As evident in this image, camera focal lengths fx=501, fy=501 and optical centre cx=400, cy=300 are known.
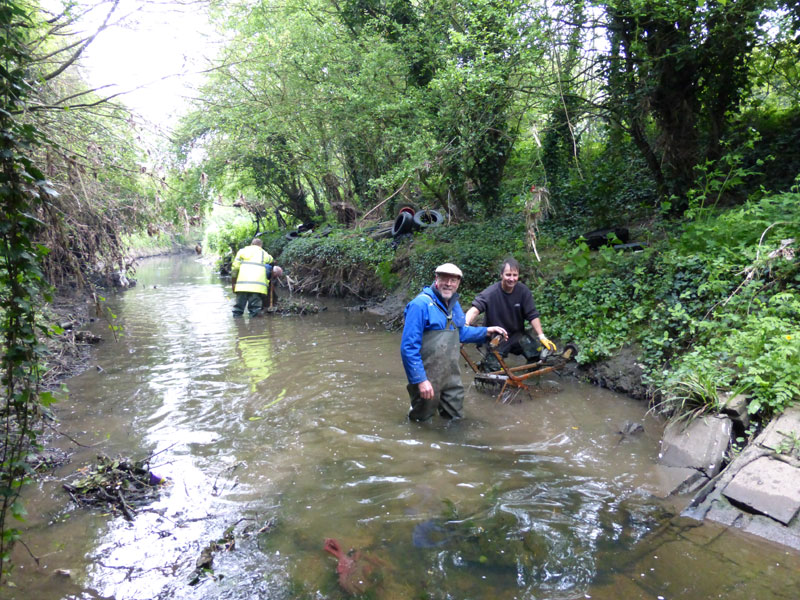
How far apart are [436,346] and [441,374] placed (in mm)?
308

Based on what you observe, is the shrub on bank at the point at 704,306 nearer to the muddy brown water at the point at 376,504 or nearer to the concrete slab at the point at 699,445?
the concrete slab at the point at 699,445

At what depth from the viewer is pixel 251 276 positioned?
11.5m

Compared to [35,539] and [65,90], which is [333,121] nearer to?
[65,90]

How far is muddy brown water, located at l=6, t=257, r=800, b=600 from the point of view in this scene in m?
2.97

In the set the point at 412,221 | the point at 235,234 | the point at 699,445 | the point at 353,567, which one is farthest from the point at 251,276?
the point at 235,234

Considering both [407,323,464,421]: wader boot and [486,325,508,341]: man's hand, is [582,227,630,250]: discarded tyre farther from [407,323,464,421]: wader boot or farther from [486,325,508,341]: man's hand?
[407,323,464,421]: wader boot

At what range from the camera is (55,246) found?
6.90 m

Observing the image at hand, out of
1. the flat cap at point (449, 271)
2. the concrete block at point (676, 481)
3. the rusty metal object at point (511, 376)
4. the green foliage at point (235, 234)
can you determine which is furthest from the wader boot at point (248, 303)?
the green foliage at point (235, 234)

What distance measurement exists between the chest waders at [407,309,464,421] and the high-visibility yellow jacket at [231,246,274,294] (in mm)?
7165

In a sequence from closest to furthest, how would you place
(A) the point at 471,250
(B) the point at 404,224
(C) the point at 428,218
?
(A) the point at 471,250, (B) the point at 404,224, (C) the point at 428,218

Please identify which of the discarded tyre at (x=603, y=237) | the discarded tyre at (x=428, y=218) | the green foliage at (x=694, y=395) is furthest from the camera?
the discarded tyre at (x=428, y=218)

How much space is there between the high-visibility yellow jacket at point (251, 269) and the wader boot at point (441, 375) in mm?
7165

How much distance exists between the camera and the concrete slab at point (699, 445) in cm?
425

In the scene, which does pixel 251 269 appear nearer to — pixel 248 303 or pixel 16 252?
pixel 248 303
